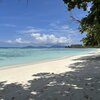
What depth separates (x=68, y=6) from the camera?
9.10 metres

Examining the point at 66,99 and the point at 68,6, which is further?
the point at 68,6

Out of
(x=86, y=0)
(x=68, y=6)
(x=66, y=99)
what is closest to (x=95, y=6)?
(x=86, y=0)

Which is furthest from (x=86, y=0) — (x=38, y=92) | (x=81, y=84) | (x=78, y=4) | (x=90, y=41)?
(x=90, y=41)

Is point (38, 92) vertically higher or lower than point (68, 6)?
lower

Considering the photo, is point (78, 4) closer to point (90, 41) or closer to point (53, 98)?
point (53, 98)

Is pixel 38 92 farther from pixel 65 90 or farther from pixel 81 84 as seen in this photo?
pixel 81 84

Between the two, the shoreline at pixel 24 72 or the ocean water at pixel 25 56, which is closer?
the shoreline at pixel 24 72

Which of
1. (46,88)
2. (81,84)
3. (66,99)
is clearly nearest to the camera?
(66,99)

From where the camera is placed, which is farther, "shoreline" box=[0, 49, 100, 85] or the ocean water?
the ocean water

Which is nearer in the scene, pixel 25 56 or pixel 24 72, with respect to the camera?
pixel 24 72

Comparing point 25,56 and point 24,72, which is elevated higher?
point 24,72

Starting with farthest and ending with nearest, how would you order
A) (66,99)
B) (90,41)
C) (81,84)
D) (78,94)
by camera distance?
(90,41), (81,84), (78,94), (66,99)

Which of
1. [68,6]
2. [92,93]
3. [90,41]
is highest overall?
[68,6]

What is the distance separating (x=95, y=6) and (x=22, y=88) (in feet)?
12.8
